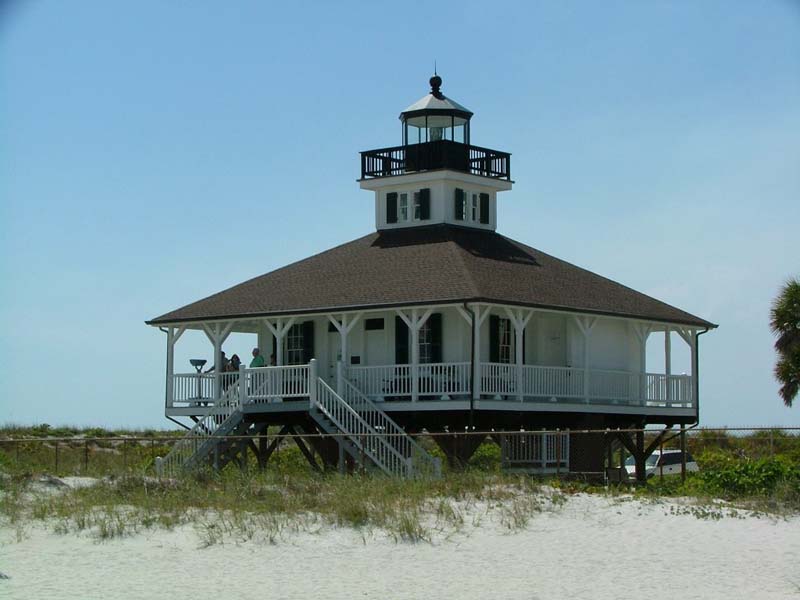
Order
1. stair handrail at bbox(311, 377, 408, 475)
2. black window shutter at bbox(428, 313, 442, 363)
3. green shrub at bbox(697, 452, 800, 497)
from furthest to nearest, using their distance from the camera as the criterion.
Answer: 1. black window shutter at bbox(428, 313, 442, 363)
2. stair handrail at bbox(311, 377, 408, 475)
3. green shrub at bbox(697, 452, 800, 497)

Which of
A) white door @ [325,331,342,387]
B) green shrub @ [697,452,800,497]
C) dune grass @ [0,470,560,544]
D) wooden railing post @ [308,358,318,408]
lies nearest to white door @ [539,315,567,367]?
white door @ [325,331,342,387]

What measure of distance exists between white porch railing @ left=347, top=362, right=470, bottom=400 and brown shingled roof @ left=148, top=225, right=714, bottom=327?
1.82m

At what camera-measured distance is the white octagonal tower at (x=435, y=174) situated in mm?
44812

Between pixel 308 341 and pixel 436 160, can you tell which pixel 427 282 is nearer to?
pixel 308 341

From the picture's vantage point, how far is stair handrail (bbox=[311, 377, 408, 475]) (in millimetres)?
34719

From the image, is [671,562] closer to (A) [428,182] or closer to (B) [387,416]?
(B) [387,416]

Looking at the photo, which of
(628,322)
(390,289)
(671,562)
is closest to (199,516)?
(671,562)

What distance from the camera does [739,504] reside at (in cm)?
2742

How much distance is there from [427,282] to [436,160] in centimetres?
671

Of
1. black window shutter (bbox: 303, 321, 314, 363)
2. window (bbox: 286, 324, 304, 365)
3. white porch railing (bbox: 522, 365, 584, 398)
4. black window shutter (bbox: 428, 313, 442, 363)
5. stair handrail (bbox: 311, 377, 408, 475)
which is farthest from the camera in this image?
window (bbox: 286, 324, 304, 365)

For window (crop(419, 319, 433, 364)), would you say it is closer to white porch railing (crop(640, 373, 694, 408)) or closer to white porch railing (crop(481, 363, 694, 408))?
white porch railing (crop(481, 363, 694, 408))

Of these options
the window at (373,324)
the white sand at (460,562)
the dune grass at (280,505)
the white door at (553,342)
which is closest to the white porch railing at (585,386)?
the white door at (553,342)

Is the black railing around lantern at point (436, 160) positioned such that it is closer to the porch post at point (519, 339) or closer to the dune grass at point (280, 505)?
the porch post at point (519, 339)

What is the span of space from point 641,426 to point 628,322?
120 inches
